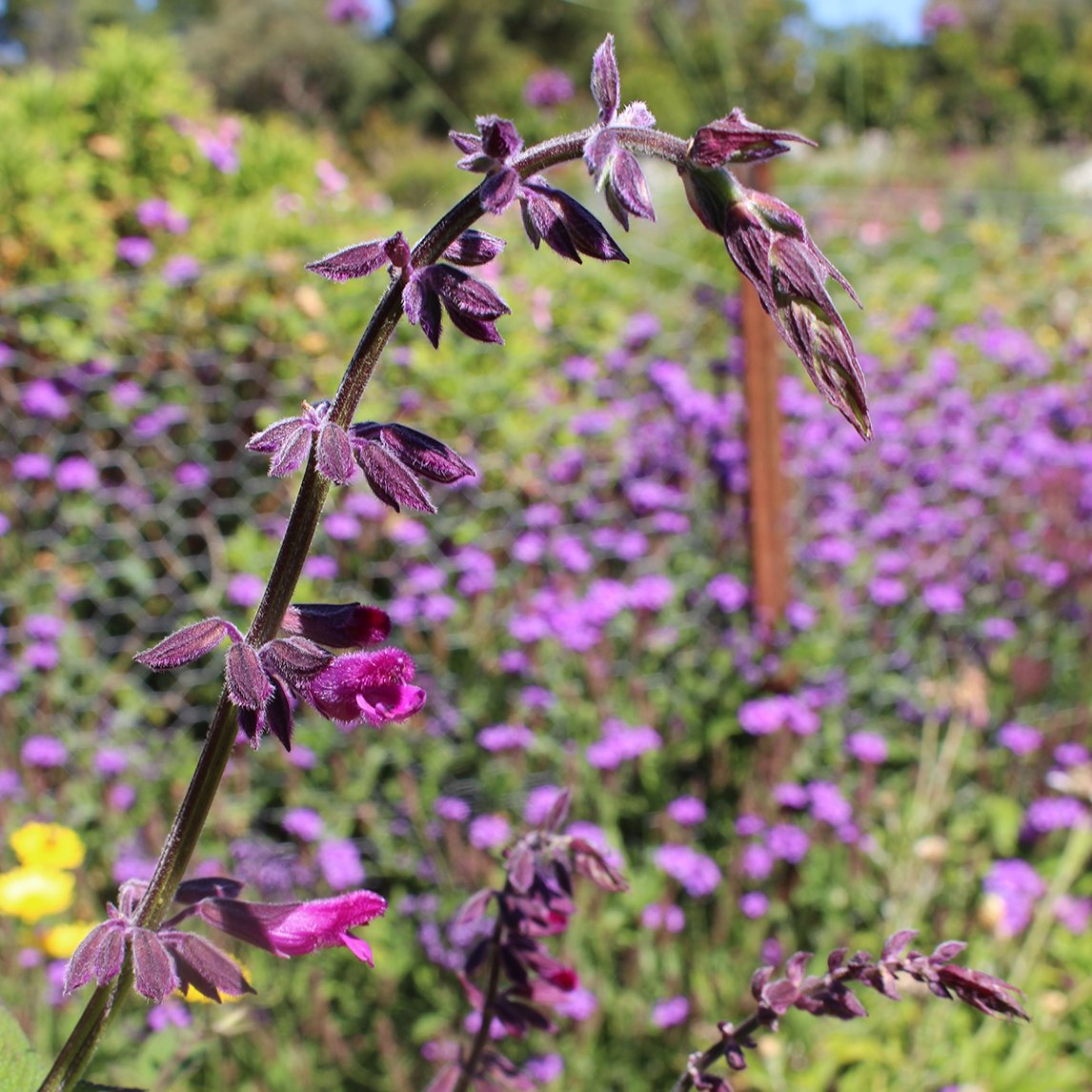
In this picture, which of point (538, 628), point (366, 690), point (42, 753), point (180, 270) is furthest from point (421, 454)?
point (180, 270)

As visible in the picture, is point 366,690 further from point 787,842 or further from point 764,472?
point 764,472

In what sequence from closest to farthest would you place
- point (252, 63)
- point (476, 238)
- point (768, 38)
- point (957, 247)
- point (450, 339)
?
point (476, 238), point (450, 339), point (957, 247), point (768, 38), point (252, 63)

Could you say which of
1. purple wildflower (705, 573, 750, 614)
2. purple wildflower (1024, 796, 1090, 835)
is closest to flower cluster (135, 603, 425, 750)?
purple wildflower (705, 573, 750, 614)

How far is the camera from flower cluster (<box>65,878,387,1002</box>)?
52 cm

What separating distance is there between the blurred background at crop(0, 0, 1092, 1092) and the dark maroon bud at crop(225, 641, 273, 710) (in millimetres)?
988

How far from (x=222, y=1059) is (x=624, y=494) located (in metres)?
1.88

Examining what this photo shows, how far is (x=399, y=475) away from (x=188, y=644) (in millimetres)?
135

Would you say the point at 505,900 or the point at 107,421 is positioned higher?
the point at 107,421

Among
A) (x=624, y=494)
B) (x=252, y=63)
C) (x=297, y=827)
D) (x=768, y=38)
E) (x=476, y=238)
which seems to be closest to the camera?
(x=476, y=238)

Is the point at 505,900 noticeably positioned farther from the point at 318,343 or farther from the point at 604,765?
the point at 318,343

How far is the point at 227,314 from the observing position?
3.44 m

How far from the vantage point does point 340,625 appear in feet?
1.82

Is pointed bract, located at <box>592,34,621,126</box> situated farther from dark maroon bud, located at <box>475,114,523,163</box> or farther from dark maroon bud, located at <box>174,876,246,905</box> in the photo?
dark maroon bud, located at <box>174,876,246,905</box>

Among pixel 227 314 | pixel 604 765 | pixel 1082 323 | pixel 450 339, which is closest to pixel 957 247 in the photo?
pixel 1082 323
